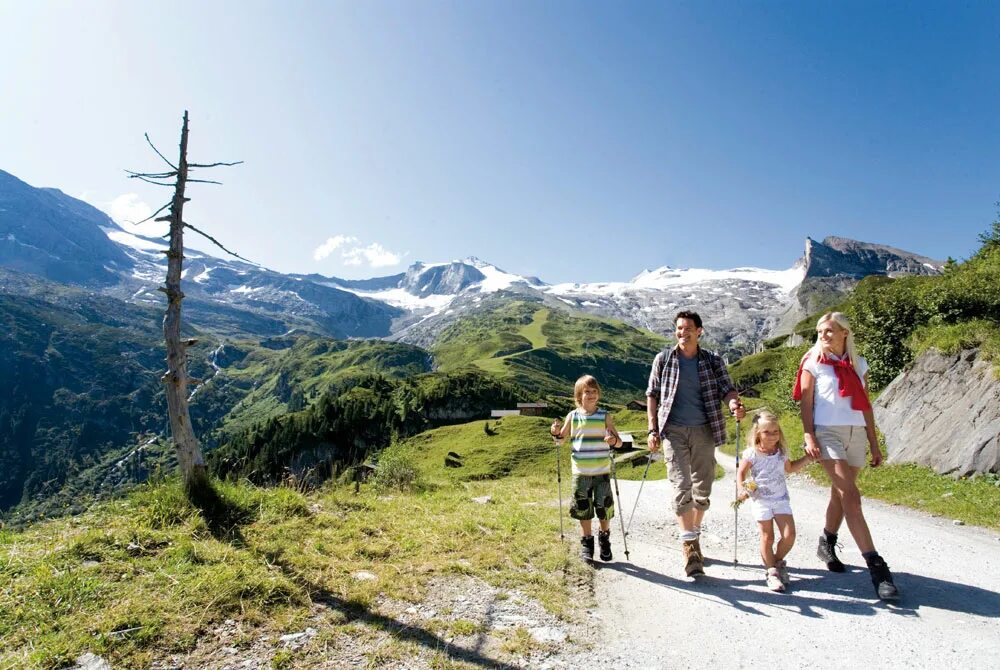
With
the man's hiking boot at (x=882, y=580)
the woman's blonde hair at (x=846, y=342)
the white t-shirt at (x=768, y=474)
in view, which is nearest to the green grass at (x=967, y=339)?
the woman's blonde hair at (x=846, y=342)

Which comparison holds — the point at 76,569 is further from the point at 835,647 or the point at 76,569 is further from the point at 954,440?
the point at 954,440

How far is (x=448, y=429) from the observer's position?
99.9 metres

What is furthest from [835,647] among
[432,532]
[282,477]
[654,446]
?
[282,477]

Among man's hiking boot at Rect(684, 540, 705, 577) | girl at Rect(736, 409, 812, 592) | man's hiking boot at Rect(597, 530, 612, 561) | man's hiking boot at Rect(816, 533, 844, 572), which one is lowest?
man's hiking boot at Rect(597, 530, 612, 561)

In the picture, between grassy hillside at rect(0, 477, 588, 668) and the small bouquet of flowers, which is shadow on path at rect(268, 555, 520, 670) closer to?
grassy hillside at rect(0, 477, 588, 668)

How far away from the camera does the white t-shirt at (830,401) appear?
733 centimetres

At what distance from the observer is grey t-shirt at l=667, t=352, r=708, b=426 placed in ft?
27.2

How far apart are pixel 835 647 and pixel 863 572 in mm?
2887

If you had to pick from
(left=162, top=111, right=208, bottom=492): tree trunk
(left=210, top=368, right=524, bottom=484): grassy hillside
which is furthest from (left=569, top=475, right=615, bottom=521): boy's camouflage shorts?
(left=210, top=368, right=524, bottom=484): grassy hillside

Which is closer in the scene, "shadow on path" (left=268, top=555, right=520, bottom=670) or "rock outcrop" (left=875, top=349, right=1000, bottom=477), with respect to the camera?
"shadow on path" (left=268, top=555, right=520, bottom=670)

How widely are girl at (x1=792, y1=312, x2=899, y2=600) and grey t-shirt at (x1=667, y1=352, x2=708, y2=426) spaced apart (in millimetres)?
1417

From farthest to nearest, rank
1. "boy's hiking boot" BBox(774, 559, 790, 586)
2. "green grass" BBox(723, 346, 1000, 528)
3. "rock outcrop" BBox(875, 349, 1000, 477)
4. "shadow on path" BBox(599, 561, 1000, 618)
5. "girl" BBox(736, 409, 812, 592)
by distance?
"rock outcrop" BBox(875, 349, 1000, 477)
"green grass" BBox(723, 346, 1000, 528)
"girl" BBox(736, 409, 812, 592)
"boy's hiking boot" BBox(774, 559, 790, 586)
"shadow on path" BBox(599, 561, 1000, 618)

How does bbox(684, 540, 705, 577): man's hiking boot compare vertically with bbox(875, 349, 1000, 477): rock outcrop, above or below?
below

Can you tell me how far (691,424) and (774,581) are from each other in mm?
2445
